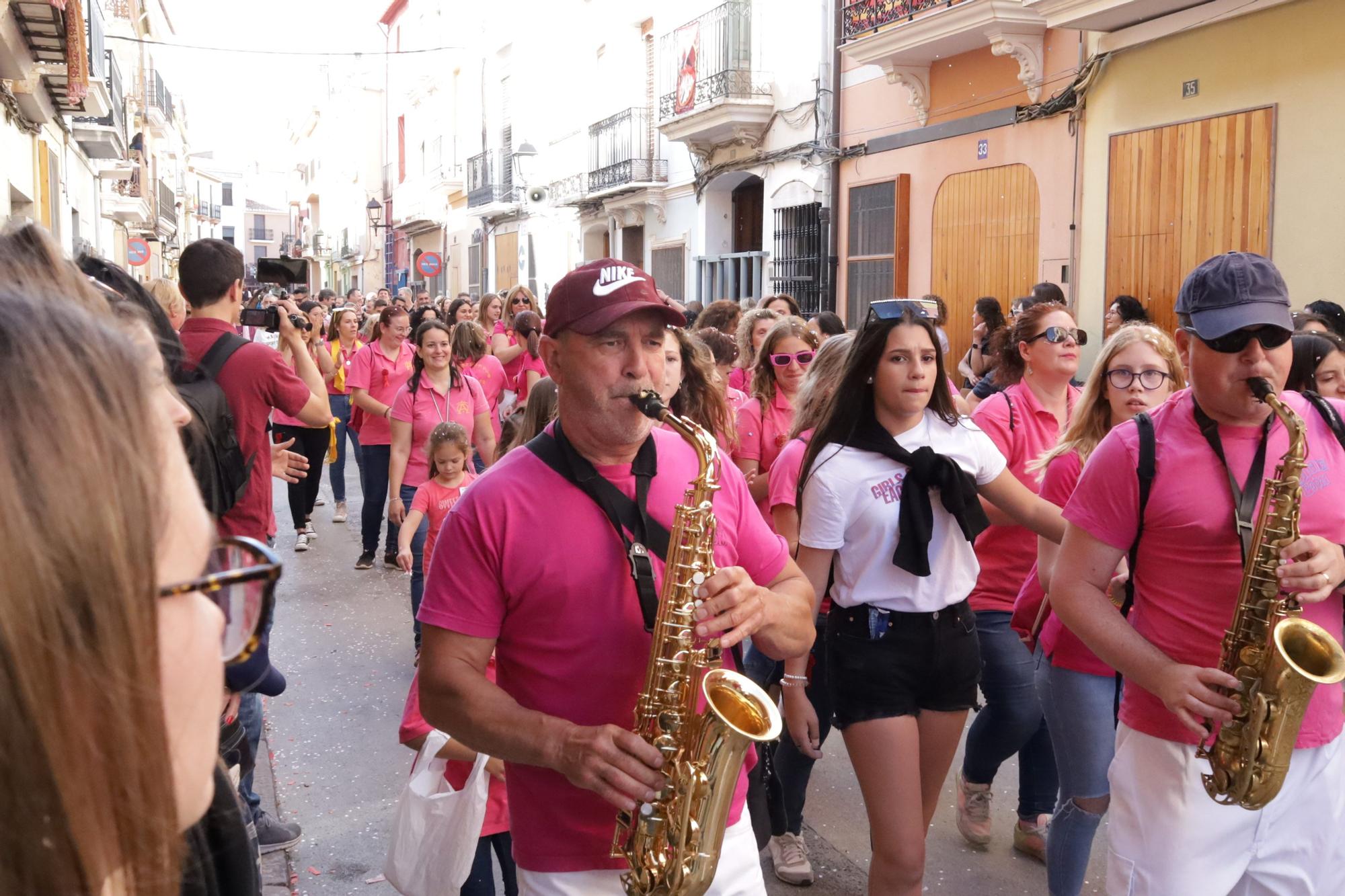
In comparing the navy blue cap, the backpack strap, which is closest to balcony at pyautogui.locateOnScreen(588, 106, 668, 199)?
the backpack strap

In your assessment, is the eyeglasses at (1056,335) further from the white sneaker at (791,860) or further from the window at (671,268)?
the window at (671,268)

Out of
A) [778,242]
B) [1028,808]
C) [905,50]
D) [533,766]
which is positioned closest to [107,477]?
[533,766]

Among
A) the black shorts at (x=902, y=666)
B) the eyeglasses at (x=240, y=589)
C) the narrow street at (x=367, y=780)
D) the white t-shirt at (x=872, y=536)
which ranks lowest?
the narrow street at (x=367, y=780)

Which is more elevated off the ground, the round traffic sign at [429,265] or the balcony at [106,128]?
the balcony at [106,128]

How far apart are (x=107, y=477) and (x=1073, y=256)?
1218 cm

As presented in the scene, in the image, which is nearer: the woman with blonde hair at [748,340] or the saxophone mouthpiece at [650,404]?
the saxophone mouthpiece at [650,404]

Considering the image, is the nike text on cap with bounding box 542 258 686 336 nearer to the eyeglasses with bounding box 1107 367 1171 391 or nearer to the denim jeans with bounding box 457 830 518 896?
the denim jeans with bounding box 457 830 518 896

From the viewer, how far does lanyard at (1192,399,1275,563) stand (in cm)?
280

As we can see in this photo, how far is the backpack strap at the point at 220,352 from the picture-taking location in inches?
183

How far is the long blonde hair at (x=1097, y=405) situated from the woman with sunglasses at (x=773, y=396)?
1593mm

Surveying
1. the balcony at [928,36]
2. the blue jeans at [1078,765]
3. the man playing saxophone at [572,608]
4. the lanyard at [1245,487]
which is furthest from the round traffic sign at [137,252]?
the lanyard at [1245,487]

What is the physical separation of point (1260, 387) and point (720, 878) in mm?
1624

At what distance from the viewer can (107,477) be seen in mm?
952

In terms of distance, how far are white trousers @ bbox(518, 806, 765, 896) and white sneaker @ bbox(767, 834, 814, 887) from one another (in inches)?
71.9
